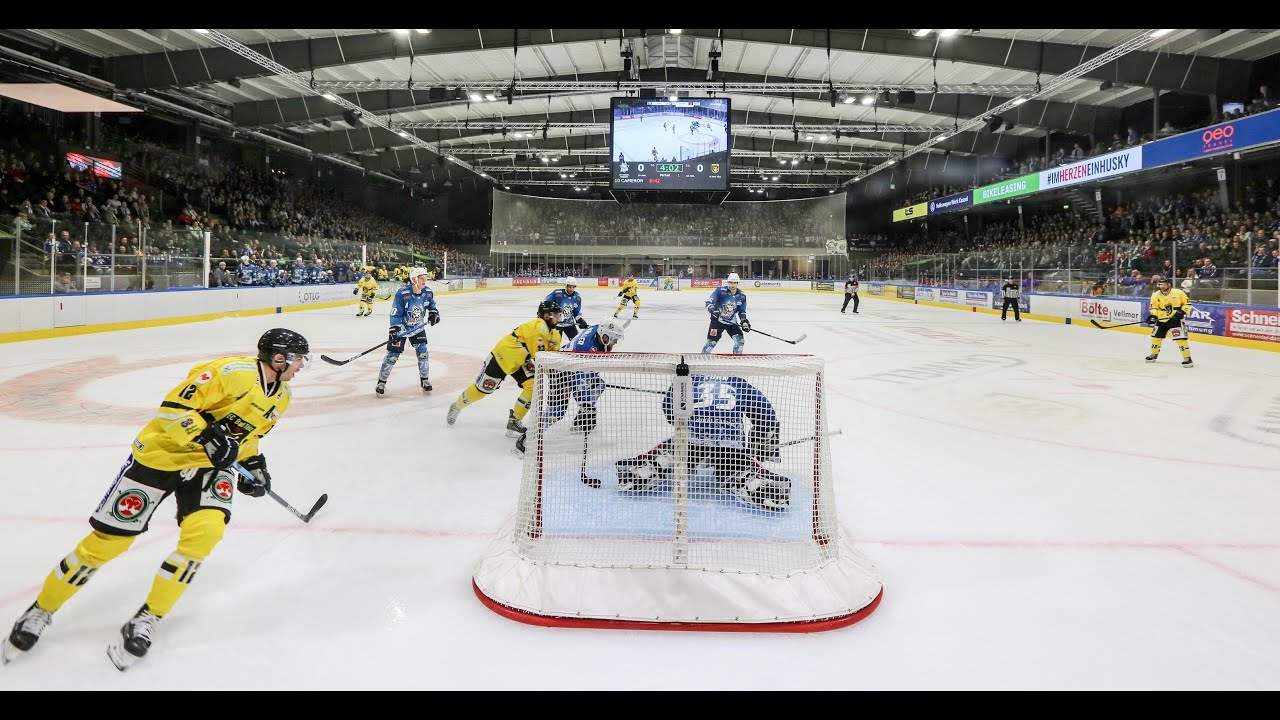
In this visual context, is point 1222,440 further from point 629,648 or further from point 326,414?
point 326,414

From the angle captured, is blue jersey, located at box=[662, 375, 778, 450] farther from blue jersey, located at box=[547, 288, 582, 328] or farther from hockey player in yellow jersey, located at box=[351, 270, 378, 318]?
hockey player in yellow jersey, located at box=[351, 270, 378, 318]

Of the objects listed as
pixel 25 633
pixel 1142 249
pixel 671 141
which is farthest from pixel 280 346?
pixel 1142 249

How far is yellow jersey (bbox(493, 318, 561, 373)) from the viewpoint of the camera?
5.20 meters

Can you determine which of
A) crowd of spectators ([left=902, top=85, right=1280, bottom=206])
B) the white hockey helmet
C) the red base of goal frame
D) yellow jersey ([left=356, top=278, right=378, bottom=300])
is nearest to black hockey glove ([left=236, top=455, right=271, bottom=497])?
the red base of goal frame

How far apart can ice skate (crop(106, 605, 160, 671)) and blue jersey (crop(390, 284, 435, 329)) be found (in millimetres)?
5051

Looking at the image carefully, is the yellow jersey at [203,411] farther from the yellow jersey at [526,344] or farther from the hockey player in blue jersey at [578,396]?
the yellow jersey at [526,344]

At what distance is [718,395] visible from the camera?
9.86 feet

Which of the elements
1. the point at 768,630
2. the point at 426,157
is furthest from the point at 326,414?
the point at 426,157

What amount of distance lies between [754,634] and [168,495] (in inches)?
77.8

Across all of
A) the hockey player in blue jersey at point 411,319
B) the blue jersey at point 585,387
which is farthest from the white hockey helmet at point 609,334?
the hockey player in blue jersey at point 411,319

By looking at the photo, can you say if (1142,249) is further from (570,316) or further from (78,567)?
(78,567)

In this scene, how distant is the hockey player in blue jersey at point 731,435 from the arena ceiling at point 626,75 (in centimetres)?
1045

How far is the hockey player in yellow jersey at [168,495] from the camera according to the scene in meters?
2.26
